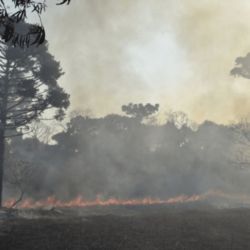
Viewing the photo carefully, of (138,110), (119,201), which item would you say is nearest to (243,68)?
(119,201)

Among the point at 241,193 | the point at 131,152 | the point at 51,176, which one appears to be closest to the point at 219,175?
the point at 241,193

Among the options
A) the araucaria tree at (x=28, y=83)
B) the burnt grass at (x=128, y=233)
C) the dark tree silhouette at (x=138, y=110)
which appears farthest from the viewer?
the dark tree silhouette at (x=138, y=110)

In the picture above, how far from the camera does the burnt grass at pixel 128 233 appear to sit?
14742mm

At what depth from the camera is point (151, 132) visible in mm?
55406

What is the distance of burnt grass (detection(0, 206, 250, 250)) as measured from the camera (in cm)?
1474

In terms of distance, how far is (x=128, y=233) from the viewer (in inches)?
663

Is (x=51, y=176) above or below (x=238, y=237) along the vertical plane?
above

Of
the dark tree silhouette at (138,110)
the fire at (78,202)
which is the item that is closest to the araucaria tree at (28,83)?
the fire at (78,202)

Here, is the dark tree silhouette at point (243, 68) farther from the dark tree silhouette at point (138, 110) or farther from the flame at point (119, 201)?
the dark tree silhouette at point (138, 110)

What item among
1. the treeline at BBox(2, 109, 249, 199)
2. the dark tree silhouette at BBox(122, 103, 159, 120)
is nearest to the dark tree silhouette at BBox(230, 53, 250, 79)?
the treeline at BBox(2, 109, 249, 199)

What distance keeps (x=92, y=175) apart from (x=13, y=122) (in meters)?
17.5

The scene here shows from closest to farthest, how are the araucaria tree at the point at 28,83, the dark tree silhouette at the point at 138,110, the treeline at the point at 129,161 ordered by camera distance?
1. the araucaria tree at the point at 28,83
2. the treeline at the point at 129,161
3. the dark tree silhouette at the point at 138,110

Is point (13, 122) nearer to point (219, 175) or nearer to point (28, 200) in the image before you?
point (28, 200)

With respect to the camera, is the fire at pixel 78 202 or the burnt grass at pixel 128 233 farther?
the fire at pixel 78 202
